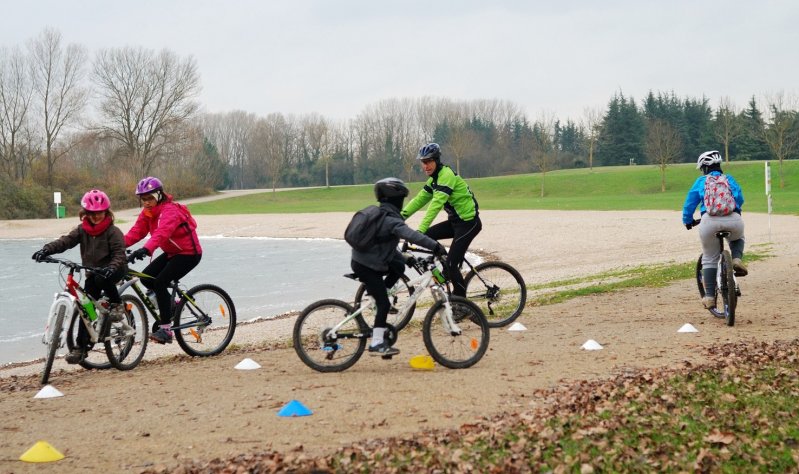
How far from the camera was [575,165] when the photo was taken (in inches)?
4609

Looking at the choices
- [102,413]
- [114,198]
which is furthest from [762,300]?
[114,198]

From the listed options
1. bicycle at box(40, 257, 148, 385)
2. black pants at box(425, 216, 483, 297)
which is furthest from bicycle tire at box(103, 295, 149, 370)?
black pants at box(425, 216, 483, 297)

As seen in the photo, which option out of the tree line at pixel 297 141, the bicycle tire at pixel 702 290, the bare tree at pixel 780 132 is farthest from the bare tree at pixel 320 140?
the bicycle tire at pixel 702 290

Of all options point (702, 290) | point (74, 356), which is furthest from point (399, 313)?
point (702, 290)

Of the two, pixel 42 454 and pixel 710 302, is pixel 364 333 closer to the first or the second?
pixel 42 454

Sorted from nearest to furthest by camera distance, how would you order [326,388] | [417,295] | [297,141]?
[326,388] → [417,295] → [297,141]

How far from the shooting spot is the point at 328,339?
7.76 m

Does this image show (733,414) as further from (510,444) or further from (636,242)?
(636,242)

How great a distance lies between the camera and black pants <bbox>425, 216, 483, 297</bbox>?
10250 mm

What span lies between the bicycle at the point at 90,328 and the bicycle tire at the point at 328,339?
1961 millimetres

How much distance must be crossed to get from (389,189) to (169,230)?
8.47 feet

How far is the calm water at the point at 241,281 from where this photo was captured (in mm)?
15594

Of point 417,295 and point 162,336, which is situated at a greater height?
point 417,295

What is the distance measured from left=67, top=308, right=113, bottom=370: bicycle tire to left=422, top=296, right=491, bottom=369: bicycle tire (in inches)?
129
